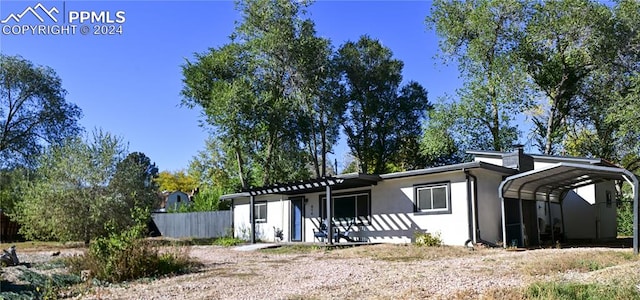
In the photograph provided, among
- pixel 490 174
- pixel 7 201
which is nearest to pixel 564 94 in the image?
pixel 490 174

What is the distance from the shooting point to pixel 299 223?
70.9 ft

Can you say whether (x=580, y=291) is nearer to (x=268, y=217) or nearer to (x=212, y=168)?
(x=268, y=217)

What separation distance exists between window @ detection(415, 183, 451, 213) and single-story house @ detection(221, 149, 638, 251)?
31 mm

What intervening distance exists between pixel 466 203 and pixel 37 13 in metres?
12.9

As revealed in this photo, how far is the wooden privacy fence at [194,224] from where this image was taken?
1073 inches

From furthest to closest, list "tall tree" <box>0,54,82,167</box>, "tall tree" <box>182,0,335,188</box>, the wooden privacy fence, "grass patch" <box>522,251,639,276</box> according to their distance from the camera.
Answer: "tall tree" <box>0,54,82,167</box>
the wooden privacy fence
"tall tree" <box>182,0,335,188</box>
"grass patch" <box>522,251,639,276</box>

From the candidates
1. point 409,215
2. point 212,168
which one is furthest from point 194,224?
point 409,215

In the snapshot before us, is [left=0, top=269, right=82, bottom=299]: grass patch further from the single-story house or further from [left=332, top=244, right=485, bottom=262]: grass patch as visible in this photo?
the single-story house

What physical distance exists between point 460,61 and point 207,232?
16.4 metres

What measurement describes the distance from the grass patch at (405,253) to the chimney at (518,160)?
174 inches

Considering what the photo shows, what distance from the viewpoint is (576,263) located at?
9383mm

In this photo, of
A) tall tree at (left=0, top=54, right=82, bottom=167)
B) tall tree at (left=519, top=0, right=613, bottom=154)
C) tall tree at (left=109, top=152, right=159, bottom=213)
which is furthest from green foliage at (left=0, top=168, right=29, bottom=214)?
tall tree at (left=519, top=0, right=613, bottom=154)

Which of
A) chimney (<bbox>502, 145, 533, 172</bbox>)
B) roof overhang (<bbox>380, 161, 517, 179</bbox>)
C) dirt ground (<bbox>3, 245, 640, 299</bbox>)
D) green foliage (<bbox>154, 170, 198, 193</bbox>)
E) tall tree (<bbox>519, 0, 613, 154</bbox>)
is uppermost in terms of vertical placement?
tall tree (<bbox>519, 0, 613, 154</bbox>)

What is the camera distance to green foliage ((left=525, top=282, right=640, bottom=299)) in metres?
6.09
